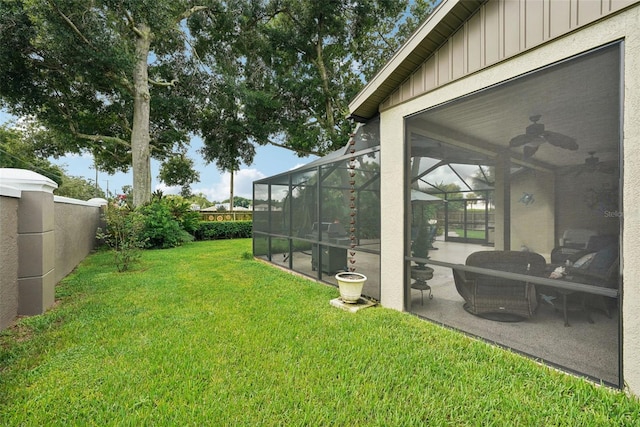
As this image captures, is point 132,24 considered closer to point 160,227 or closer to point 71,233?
point 160,227

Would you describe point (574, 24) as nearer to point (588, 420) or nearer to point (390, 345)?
point (588, 420)

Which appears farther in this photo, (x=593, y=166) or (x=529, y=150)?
(x=529, y=150)

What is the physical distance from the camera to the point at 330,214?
512cm

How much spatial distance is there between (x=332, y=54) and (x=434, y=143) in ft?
39.5

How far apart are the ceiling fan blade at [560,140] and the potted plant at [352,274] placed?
2.54 meters

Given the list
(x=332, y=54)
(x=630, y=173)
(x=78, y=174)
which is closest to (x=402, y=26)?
(x=332, y=54)

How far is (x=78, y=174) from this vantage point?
27094 mm

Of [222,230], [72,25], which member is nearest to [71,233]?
[72,25]

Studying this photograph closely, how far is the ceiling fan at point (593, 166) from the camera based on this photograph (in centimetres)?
204

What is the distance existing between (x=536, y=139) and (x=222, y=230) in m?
12.8

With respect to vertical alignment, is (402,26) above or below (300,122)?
above

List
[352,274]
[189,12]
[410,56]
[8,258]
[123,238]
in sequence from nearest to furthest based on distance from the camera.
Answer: [8,258] → [410,56] → [352,274] → [123,238] → [189,12]

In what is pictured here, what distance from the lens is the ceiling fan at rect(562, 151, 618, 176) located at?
6.71 ft

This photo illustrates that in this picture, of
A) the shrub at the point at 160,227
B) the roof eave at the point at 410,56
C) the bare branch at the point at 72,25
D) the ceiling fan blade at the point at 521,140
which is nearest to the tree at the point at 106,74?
the bare branch at the point at 72,25
